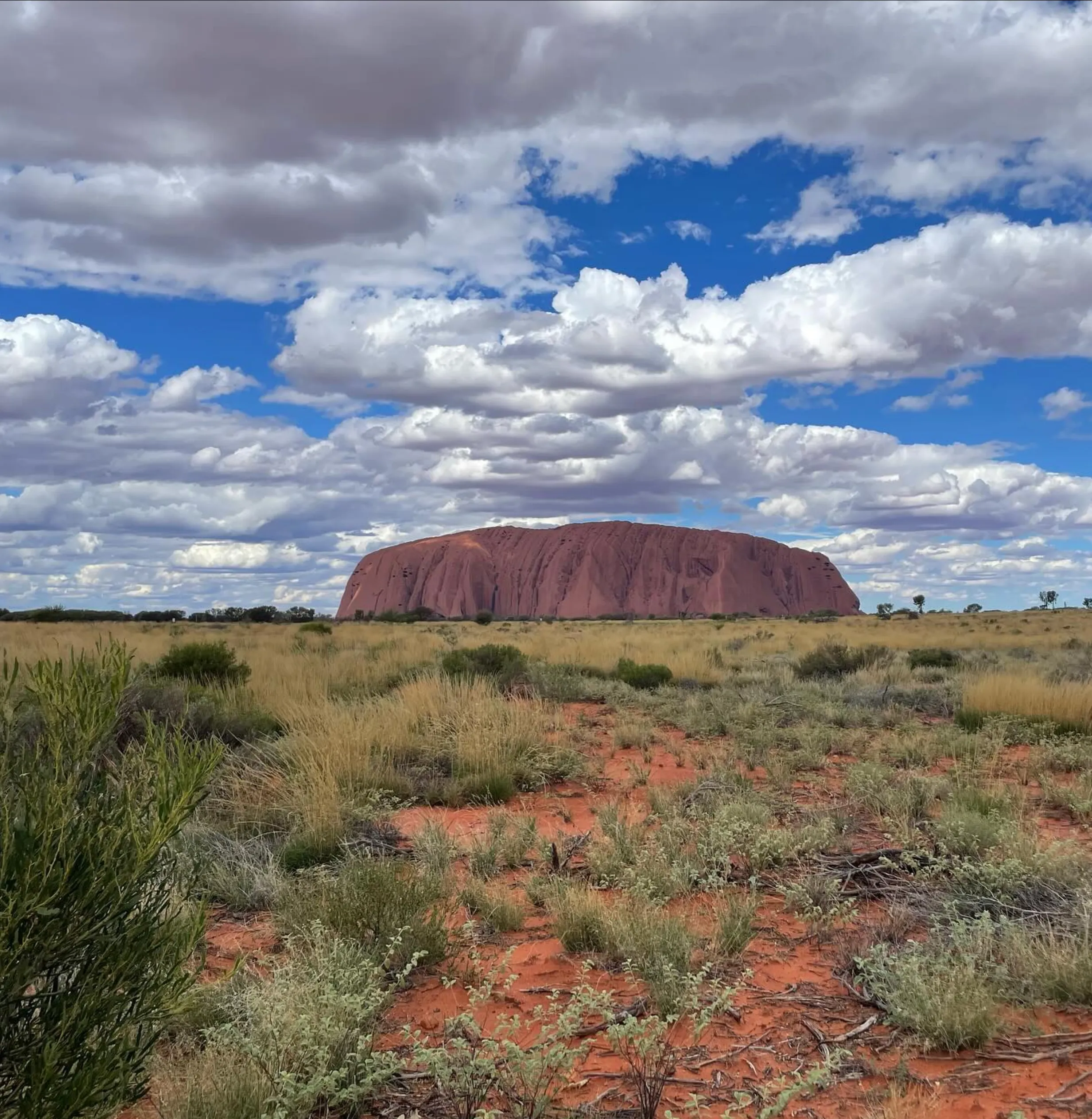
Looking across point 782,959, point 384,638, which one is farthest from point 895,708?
point 384,638

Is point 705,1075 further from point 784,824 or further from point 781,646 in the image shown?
point 781,646

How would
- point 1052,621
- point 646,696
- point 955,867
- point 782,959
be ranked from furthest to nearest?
point 1052,621
point 646,696
point 955,867
point 782,959

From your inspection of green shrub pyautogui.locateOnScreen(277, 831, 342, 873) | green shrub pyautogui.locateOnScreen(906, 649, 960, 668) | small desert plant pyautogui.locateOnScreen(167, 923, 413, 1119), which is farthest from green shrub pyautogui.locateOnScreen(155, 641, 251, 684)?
green shrub pyautogui.locateOnScreen(906, 649, 960, 668)

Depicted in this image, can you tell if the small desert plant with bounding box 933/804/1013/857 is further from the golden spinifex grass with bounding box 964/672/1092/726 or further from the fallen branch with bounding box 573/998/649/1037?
the golden spinifex grass with bounding box 964/672/1092/726

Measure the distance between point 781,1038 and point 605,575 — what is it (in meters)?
135

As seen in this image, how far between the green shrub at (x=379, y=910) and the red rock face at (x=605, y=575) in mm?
122510

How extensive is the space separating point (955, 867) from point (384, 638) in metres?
20.5

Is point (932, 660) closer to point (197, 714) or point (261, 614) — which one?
point (197, 714)

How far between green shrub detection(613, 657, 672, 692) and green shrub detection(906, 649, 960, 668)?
Result: 5.91 meters

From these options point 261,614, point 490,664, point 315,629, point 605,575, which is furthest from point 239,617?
point 605,575

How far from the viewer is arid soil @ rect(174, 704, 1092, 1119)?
290 centimetres

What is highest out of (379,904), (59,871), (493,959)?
(59,871)

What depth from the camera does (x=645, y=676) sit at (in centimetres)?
1524

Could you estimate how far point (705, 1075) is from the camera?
3145 millimetres
